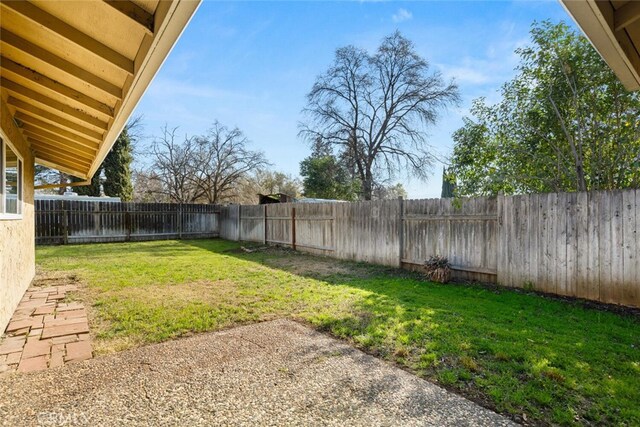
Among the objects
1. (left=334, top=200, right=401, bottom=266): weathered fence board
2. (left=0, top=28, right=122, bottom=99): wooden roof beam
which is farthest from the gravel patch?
(left=334, top=200, right=401, bottom=266): weathered fence board

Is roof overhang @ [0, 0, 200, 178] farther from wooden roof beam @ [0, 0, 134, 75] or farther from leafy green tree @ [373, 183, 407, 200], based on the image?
leafy green tree @ [373, 183, 407, 200]

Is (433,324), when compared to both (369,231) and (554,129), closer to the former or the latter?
(369,231)

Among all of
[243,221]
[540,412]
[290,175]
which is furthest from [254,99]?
[540,412]

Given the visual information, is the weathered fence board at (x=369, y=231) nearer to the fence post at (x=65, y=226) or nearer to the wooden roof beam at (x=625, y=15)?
the wooden roof beam at (x=625, y=15)

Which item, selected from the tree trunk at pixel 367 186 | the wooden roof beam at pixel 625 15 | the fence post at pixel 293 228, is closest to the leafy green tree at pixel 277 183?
the tree trunk at pixel 367 186

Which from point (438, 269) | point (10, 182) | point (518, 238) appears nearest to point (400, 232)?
point (438, 269)

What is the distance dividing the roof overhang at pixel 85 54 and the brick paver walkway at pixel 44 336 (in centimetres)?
220

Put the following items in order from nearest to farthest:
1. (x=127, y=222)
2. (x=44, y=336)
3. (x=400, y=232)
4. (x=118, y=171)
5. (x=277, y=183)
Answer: (x=44, y=336), (x=400, y=232), (x=127, y=222), (x=118, y=171), (x=277, y=183)

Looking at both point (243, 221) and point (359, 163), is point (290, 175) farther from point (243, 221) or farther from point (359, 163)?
point (243, 221)

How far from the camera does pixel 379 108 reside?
22531 millimetres

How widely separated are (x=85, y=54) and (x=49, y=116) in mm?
2303

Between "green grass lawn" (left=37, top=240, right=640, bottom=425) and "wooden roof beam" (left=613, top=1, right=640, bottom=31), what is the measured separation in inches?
91.2

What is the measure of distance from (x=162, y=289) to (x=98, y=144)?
102 inches

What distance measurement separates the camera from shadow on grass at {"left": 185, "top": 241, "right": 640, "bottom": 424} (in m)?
2.35
